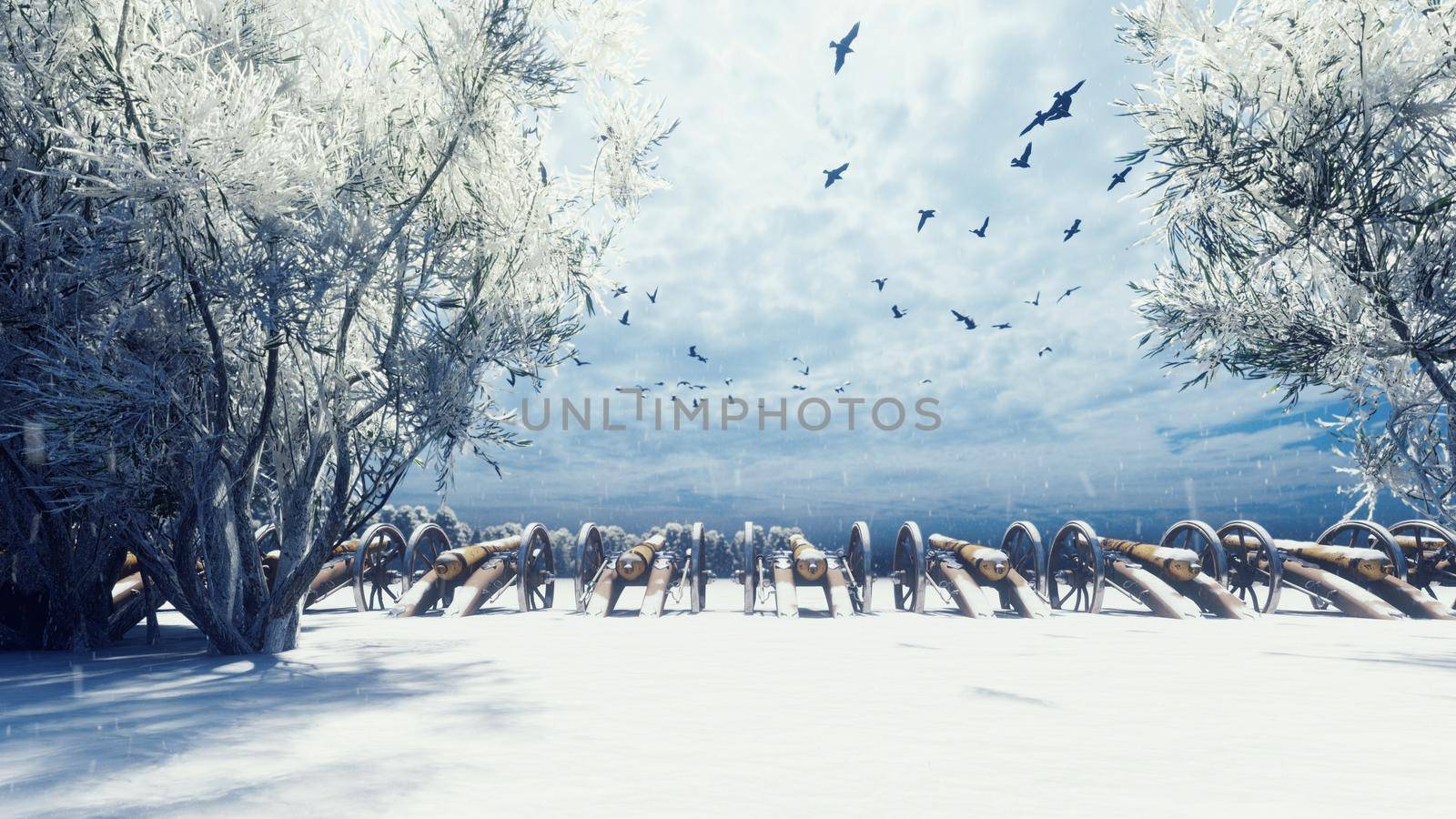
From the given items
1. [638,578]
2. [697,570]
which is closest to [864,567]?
[697,570]

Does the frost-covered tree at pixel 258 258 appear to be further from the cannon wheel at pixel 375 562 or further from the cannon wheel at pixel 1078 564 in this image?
the cannon wheel at pixel 1078 564

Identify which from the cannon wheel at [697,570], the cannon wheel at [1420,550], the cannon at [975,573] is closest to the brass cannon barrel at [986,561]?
the cannon at [975,573]

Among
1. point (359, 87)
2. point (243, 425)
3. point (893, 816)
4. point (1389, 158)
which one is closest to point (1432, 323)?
point (1389, 158)

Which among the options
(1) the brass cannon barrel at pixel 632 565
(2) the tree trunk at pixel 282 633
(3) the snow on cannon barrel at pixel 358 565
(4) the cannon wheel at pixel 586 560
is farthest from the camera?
(4) the cannon wheel at pixel 586 560

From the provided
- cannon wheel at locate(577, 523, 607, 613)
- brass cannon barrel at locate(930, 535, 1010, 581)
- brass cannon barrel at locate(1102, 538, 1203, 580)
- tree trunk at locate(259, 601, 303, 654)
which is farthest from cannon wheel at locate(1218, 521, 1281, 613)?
tree trunk at locate(259, 601, 303, 654)

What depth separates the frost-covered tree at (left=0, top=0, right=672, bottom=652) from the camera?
545 centimetres

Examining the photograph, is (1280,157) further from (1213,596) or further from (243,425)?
(243,425)

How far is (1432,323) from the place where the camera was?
7.93 m

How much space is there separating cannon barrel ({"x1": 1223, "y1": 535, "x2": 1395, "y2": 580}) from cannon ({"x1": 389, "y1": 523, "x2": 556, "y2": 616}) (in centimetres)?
1333

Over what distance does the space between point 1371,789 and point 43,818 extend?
20.0 ft

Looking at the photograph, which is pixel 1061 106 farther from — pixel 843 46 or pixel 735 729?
pixel 735 729

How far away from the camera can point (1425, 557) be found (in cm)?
1381

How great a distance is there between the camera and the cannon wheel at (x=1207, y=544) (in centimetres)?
1202

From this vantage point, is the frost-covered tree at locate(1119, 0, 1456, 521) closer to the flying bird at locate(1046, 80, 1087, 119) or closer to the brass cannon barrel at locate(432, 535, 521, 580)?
the flying bird at locate(1046, 80, 1087, 119)
